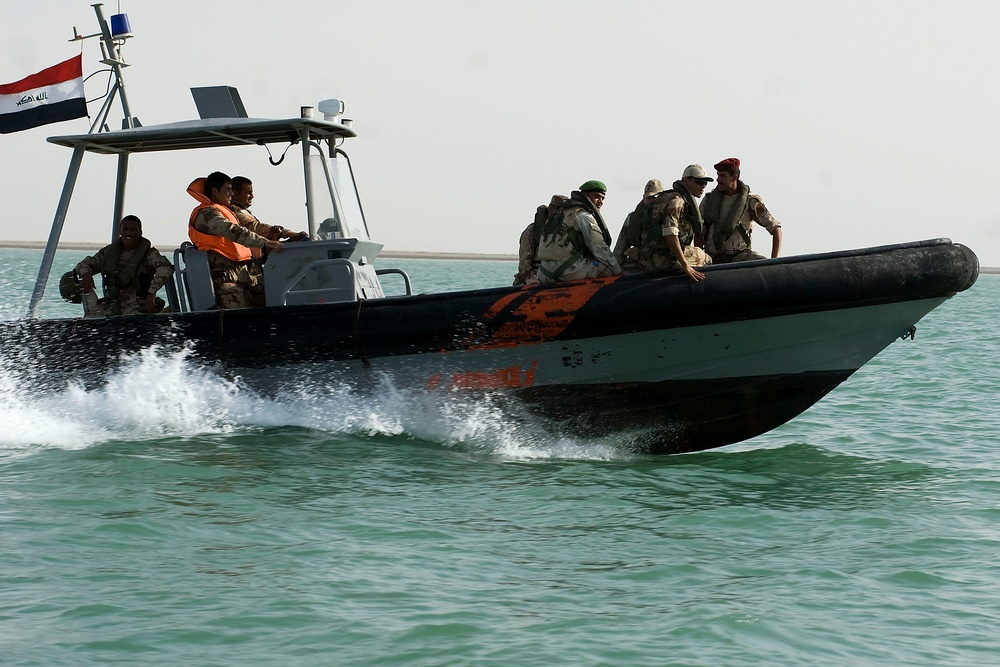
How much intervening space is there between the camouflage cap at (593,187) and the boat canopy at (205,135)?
5.85 ft

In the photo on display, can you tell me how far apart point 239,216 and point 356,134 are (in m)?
1.07

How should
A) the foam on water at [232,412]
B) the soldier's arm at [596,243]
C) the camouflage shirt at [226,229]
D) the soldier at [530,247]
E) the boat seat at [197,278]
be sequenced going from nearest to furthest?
the soldier's arm at [596,243], the camouflage shirt at [226,229], the foam on water at [232,412], the boat seat at [197,278], the soldier at [530,247]

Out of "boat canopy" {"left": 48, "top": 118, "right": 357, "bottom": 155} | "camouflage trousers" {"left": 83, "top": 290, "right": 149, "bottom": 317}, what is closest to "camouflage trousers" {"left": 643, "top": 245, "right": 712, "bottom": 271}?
"boat canopy" {"left": 48, "top": 118, "right": 357, "bottom": 155}

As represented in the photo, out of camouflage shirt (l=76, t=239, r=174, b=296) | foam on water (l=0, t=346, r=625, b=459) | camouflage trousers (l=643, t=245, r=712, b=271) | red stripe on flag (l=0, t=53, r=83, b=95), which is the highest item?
red stripe on flag (l=0, t=53, r=83, b=95)

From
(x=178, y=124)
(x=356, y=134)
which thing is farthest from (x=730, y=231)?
(x=178, y=124)

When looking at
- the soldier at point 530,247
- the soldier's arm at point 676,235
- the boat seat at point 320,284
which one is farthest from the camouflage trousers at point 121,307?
the soldier's arm at point 676,235

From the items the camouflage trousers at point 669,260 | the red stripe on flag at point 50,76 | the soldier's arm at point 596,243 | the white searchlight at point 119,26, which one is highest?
the white searchlight at point 119,26

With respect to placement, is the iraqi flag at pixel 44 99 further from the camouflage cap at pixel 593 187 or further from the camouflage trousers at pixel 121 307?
the camouflage cap at pixel 593 187

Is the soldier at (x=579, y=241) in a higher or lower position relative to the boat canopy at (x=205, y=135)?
lower

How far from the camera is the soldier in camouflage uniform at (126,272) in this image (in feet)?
25.9

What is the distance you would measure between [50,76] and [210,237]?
60.1 inches

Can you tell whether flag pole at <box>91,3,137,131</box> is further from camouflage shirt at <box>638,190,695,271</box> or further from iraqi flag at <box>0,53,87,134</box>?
camouflage shirt at <box>638,190,695,271</box>

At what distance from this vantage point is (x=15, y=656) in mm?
3834

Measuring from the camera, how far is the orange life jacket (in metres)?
7.42
